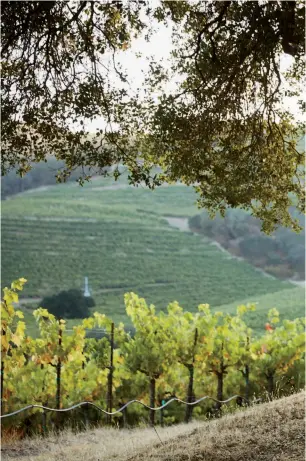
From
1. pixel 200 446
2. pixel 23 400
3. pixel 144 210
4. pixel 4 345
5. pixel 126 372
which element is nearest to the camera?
pixel 200 446

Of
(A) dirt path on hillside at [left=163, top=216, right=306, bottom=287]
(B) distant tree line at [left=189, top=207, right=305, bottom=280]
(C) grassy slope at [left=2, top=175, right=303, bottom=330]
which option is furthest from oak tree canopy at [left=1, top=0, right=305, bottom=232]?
(A) dirt path on hillside at [left=163, top=216, right=306, bottom=287]

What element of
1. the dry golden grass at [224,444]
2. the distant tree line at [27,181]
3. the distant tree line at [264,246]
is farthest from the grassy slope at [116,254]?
the dry golden grass at [224,444]

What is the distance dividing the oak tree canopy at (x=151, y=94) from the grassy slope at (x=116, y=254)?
25298mm

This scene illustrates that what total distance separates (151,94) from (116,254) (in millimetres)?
31362

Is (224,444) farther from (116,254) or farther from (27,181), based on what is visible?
Result: (27,181)

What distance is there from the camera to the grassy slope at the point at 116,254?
3228 centimetres

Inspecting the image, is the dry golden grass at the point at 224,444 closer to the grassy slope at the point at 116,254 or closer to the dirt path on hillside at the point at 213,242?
the grassy slope at the point at 116,254

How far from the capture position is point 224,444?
376 cm

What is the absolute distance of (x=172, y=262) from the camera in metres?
35.2

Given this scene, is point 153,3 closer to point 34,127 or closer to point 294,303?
point 34,127

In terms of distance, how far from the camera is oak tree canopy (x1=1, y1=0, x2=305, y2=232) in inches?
164

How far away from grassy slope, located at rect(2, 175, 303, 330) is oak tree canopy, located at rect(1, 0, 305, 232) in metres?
25.3

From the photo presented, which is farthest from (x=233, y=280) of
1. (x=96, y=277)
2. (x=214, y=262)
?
(x=96, y=277)

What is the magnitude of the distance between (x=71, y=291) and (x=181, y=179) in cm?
2612
